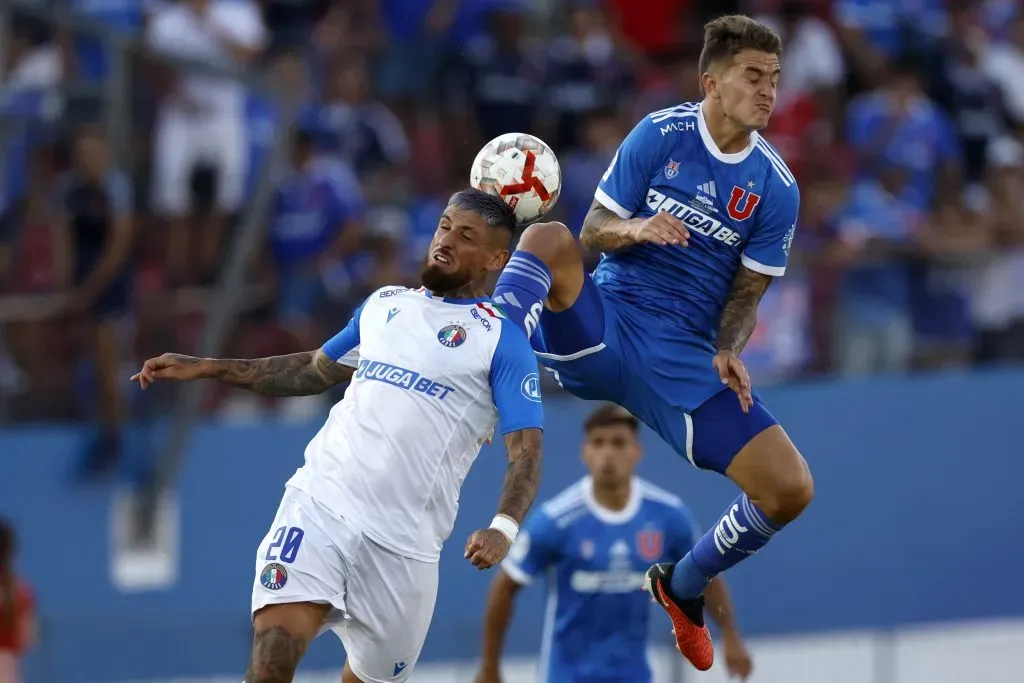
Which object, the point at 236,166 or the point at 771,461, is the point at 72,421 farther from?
the point at 771,461

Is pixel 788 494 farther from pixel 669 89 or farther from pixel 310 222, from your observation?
pixel 669 89

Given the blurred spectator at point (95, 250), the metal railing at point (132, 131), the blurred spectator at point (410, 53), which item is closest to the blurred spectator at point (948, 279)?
the blurred spectator at point (410, 53)

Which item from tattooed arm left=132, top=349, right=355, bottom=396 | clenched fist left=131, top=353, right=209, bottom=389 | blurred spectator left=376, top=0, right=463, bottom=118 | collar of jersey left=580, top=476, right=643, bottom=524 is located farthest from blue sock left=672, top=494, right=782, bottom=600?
blurred spectator left=376, top=0, right=463, bottom=118

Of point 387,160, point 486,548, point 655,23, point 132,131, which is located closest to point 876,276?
point 655,23

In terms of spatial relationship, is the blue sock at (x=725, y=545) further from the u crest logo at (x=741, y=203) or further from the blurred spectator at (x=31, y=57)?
the blurred spectator at (x=31, y=57)

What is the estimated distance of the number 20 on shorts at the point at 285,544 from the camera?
7570mm

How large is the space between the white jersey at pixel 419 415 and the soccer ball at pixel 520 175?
62 centimetres

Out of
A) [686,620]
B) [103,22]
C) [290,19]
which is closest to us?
[686,620]

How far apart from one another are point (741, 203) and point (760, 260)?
10.9 inches

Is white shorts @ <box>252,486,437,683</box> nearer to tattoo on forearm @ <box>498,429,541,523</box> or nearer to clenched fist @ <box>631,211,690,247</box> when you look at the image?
tattoo on forearm @ <box>498,429,541,523</box>

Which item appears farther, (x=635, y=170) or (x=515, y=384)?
(x=635, y=170)

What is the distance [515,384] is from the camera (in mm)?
7699

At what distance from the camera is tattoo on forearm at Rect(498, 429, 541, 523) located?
7.46 meters

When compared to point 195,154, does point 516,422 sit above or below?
below
